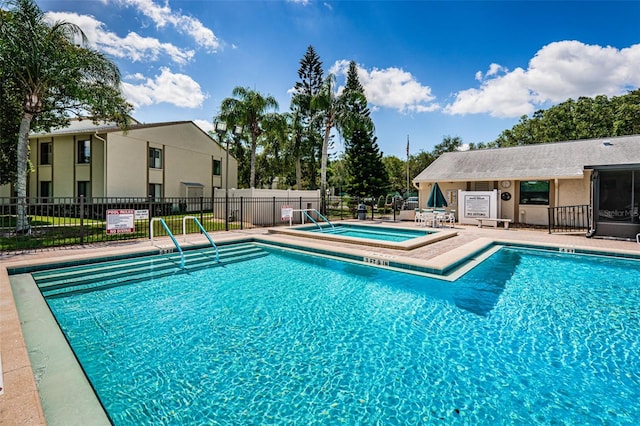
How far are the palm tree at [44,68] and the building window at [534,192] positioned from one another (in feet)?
70.1

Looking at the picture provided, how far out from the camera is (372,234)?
569 inches

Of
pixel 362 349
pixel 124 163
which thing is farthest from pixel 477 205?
pixel 124 163

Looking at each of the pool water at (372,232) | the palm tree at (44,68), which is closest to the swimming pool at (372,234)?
the pool water at (372,232)

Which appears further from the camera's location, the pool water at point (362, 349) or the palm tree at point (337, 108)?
the palm tree at point (337, 108)

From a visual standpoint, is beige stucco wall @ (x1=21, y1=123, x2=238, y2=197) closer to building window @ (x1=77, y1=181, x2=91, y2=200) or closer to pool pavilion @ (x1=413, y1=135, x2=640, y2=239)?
building window @ (x1=77, y1=181, x2=91, y2=200)

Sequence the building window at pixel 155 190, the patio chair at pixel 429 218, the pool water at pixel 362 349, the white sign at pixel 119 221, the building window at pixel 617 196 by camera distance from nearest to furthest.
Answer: the pool water at pixel 362 349 → the white sign at pixel 119 221 → the building window at pixel 617 196 → the patio chair at pixel 429 218 → the building window at pixel 155 190

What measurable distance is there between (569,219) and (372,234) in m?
9.95

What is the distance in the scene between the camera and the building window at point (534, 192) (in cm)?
1553

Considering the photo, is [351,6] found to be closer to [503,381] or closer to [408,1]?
[408,1]

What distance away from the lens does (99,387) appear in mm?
3084

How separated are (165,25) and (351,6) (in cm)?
865

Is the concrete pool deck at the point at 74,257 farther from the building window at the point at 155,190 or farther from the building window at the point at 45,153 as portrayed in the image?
the building window at the point at 45,153

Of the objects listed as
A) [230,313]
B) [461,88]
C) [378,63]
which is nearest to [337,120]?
[378,63]

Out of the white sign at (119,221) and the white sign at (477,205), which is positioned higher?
the white sign at (477,205)
